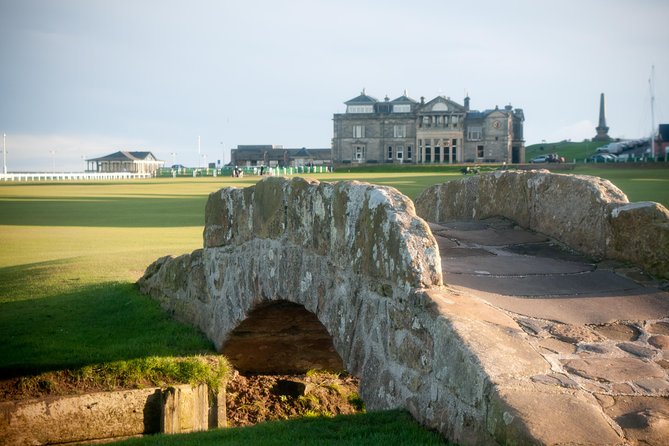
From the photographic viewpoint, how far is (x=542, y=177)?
773 cm

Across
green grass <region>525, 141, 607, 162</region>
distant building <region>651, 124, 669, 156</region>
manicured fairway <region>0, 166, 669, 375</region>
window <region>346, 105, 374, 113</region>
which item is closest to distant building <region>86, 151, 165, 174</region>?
window <region>346, 105, 374, 113</region>

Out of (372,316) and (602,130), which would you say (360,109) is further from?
(372,316)

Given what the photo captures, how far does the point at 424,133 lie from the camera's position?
11006 centimetres

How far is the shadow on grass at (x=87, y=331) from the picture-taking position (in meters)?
8.23

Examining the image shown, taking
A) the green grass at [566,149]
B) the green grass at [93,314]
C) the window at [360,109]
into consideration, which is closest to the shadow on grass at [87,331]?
the green grass at [93,314]

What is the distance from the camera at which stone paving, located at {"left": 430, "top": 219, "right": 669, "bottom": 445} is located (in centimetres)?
385

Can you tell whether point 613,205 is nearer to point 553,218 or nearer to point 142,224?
point 553,218

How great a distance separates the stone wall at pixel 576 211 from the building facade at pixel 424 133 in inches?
3899

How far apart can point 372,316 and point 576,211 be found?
2.61m

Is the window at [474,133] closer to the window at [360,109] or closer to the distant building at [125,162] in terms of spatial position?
the window at [360,109]

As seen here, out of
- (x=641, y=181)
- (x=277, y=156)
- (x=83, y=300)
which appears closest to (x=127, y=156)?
(x=277, y=156)

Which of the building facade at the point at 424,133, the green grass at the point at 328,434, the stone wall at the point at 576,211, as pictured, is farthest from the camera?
the building facade at the point at 424,133

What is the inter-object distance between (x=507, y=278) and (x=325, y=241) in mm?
1619

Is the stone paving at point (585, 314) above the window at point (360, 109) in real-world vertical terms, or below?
below
